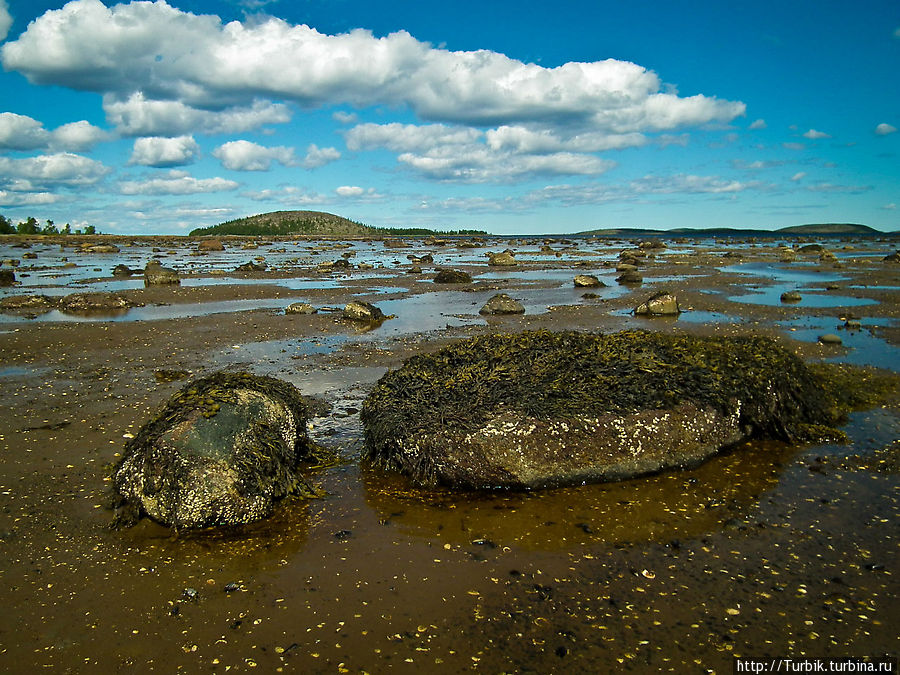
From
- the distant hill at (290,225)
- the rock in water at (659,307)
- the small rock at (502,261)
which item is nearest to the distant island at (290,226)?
the distant hill at (290,225)

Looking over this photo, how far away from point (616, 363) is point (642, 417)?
4.07 ft

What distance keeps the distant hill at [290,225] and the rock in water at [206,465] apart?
16164cm

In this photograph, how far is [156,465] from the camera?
614 cm

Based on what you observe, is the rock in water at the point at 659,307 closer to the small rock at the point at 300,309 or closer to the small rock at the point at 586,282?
the small rock at the point at 586,282

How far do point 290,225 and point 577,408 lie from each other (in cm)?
16849

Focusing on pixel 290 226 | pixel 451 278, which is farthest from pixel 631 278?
pixel 290 226

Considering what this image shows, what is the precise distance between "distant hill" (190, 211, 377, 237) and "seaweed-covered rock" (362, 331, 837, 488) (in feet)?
529

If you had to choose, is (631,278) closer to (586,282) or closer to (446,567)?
(586,282)

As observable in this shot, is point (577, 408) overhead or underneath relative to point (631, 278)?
underneath

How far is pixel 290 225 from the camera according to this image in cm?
16450

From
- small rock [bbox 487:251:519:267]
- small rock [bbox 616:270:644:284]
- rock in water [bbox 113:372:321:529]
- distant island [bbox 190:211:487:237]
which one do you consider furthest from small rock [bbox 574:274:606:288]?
distant island [bbox 190:211:487:237]

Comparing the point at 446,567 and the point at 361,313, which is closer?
the point at 446,567

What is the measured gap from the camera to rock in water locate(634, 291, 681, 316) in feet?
66.2

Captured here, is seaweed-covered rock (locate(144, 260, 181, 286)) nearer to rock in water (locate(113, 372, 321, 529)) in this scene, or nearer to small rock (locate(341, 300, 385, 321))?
small rock (locate(341, 300, 385, 321))
